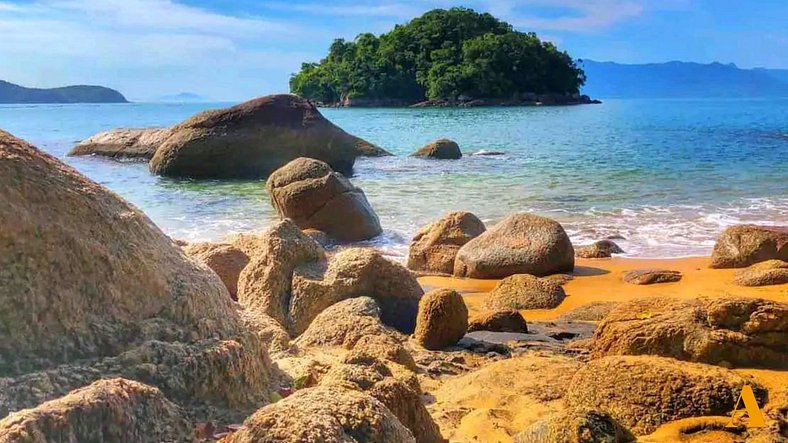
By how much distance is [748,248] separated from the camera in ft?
30.4

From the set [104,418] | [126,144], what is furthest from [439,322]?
[126,144]

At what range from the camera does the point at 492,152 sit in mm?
26891

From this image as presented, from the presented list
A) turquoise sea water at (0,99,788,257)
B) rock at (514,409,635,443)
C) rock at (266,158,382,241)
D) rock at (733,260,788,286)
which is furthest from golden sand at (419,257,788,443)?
turquoise sea water at (0,99,788,257)

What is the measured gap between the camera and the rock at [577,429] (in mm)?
3285

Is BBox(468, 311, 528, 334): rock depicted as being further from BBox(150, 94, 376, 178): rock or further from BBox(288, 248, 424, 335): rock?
BBox(150, 94, 376, 178): rock

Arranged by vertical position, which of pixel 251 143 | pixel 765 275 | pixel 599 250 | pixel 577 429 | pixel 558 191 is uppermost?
pixel 251 143

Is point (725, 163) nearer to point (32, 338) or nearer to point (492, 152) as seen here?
point (492, 152)

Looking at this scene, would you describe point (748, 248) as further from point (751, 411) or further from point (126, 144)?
point (126, 144)

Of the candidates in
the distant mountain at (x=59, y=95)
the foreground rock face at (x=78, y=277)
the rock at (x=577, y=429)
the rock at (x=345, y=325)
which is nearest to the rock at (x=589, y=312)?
the rock at (x=345, y=325)

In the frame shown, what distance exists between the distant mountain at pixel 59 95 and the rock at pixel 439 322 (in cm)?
17433

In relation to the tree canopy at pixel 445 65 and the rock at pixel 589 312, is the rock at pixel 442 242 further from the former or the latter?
the tree canopy at pixel 445 65

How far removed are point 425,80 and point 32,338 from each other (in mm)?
88919

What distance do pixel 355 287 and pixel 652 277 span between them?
158 inches

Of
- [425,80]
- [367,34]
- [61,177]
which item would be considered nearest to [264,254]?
[61,177]
